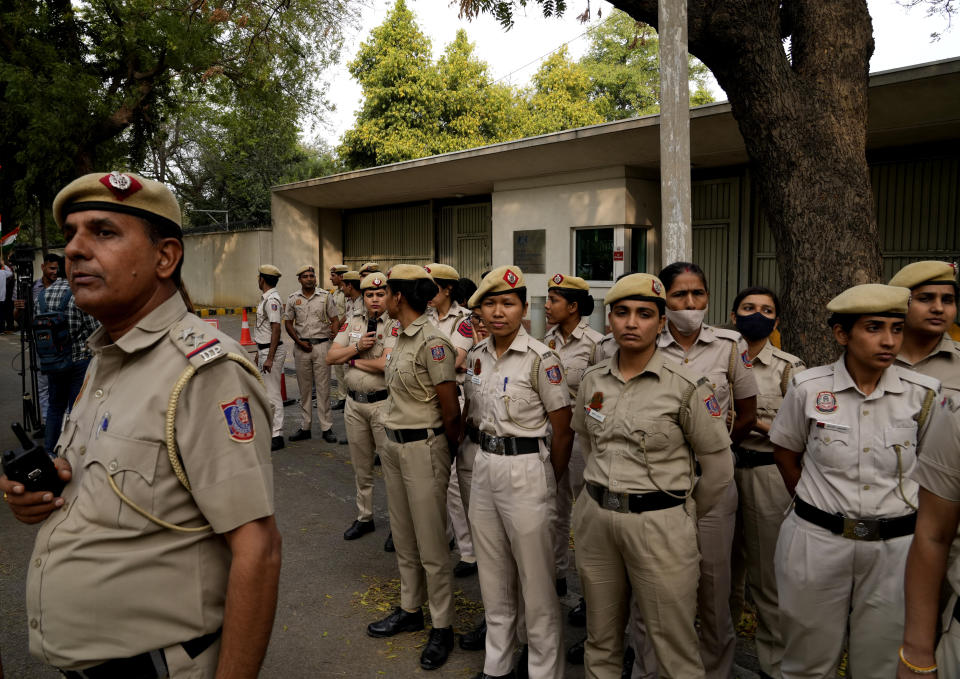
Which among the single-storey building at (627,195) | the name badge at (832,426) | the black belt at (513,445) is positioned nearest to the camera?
the name badge at (832,426)

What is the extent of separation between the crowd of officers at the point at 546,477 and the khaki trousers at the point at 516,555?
1 centimetres

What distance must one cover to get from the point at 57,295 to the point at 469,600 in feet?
16.1

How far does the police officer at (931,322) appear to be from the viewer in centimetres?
313

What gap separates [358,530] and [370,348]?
4.60ft

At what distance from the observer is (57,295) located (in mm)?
6406

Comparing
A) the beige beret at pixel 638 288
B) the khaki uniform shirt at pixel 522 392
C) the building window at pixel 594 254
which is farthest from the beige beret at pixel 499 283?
the building window at pixel 594 254

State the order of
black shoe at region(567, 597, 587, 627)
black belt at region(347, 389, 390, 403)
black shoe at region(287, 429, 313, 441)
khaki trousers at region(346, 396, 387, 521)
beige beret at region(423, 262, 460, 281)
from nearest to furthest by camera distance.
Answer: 1. black shoe at region(567, 597, 587, 627)
2. black belt at region(347, 389, 390, 403)
3. khaki trousers at region(346, 396, 387, 521)
4. beige beret at region(423, 262, 460, 281)
5. black shoe at region(287, 429, 313, 441)

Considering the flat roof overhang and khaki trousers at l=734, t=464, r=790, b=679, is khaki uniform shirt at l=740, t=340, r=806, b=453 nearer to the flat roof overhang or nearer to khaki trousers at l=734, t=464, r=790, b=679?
khaki trousers at l=734, t=464, r=790, b=679

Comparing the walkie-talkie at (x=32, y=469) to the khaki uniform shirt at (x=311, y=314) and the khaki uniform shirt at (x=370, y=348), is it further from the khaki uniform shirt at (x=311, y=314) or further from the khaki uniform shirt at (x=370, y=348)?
the khaki uniform shirt at (x=311, y=314)

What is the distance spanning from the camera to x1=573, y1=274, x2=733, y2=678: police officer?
268cm

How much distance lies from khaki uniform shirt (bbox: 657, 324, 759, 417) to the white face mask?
70 mm

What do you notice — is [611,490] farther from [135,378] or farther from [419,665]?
[135,378]

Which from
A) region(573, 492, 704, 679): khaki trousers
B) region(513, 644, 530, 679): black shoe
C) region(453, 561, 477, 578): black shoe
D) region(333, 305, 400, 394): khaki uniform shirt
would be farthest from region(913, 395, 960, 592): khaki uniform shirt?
region(333, 305, 400, 394): khaki uniform shirt

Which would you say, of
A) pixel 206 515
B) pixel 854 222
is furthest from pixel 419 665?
pixel 854 222
